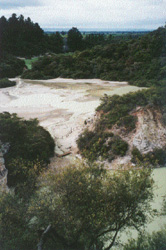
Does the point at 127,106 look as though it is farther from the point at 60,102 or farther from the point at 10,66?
the point at 10,66

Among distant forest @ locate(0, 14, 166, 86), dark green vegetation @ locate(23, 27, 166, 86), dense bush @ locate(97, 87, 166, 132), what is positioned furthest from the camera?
distant forest @ locate(0, 14, 166, 86)

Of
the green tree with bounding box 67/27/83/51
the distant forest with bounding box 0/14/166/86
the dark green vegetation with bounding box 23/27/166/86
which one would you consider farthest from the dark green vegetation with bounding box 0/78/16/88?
the green tree with bounding box 67/27/83/51

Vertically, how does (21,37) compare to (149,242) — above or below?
above

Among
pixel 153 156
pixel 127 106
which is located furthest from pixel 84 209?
pixel 127 106

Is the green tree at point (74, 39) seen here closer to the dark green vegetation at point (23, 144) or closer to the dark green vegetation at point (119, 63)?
the dark green vegetation at point (119, 63)

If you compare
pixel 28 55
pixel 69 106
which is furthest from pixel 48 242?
pixel 28 55

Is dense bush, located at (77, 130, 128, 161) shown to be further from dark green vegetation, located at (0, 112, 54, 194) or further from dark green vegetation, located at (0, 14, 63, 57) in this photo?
dark green vegetation, located at (0, 14, 63, 57)
